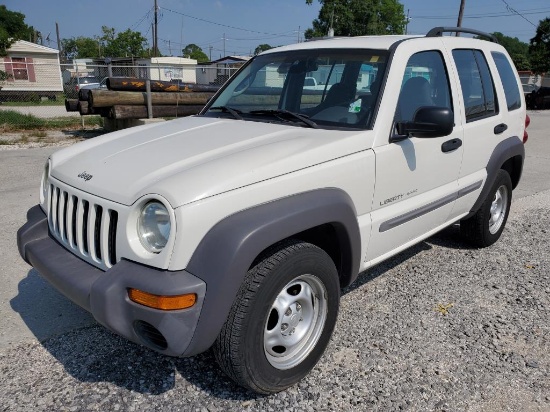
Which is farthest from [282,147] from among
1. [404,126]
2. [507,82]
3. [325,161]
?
[507,82]

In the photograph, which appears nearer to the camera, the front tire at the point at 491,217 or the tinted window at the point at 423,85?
the tinted window at the point at 423,85

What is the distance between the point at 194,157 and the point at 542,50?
5173 centimetres

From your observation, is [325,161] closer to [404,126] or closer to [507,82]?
[404,126]

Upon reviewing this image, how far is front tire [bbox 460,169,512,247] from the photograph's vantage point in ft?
14.9

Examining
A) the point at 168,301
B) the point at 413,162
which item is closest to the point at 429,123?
the point at 413,162

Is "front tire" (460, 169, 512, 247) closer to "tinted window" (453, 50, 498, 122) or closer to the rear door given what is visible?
"tinted window" (453, 50, 498, 122)

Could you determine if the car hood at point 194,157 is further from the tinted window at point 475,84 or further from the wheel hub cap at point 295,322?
the tinted window at point 475,84

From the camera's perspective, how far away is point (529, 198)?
6941 millimetres

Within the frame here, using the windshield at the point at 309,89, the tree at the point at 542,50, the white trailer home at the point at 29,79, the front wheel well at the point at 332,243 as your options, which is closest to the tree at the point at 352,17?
the tree at the point at 542,50

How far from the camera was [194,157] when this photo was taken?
2.62 m

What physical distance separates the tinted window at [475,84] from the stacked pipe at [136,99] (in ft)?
29.9

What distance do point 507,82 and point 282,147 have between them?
10.1 feet

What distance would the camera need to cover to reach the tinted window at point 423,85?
3.27 metres

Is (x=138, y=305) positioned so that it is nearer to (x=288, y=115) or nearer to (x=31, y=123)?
(x=288, y=115)
